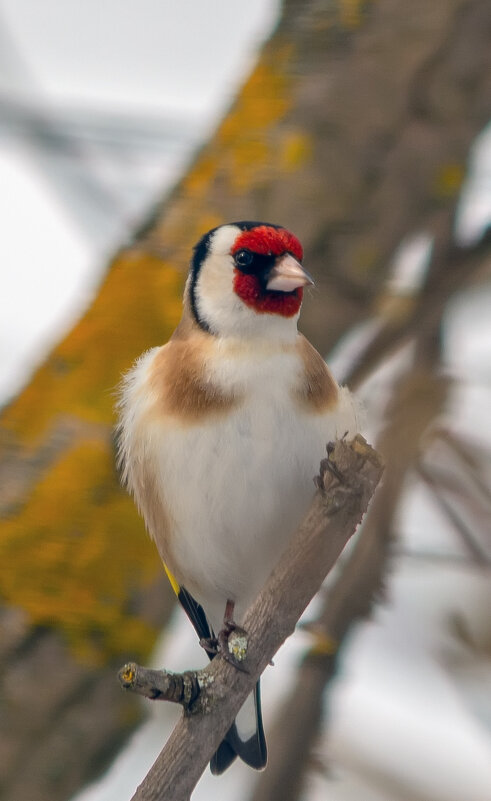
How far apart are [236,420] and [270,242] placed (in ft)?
1.36

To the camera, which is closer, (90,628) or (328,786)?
(328,786)

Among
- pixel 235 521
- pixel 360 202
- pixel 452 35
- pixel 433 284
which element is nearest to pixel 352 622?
pixel 235 521

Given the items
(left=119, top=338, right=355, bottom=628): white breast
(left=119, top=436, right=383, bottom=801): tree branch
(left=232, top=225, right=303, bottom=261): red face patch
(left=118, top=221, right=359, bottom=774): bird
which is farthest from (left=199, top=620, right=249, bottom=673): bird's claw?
(left=232, top=225, right=303, bottom=261): red face patch

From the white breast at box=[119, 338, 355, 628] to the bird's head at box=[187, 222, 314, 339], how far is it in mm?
96

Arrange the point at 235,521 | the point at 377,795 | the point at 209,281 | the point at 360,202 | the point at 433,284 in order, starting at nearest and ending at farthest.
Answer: the point at 235,521 < the point at 209,281 < the point at 377,795 < the point at 433,284 < the point at 360,202

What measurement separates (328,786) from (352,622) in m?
0.59

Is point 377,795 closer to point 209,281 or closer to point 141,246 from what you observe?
point 209,281

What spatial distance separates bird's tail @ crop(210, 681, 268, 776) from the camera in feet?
8.75

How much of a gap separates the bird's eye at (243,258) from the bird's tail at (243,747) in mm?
1066

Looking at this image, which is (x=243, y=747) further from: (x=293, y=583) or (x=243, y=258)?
(x=243, y=258)

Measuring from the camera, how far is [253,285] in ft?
8.28

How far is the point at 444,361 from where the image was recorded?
10.6 ft

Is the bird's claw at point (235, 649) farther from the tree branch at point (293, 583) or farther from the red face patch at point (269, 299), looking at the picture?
the red face patch at point (269, 299)

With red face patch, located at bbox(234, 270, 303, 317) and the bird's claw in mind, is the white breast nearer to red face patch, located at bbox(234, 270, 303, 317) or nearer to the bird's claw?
red face patch, located at bbox(234, 270, 303, 317)
